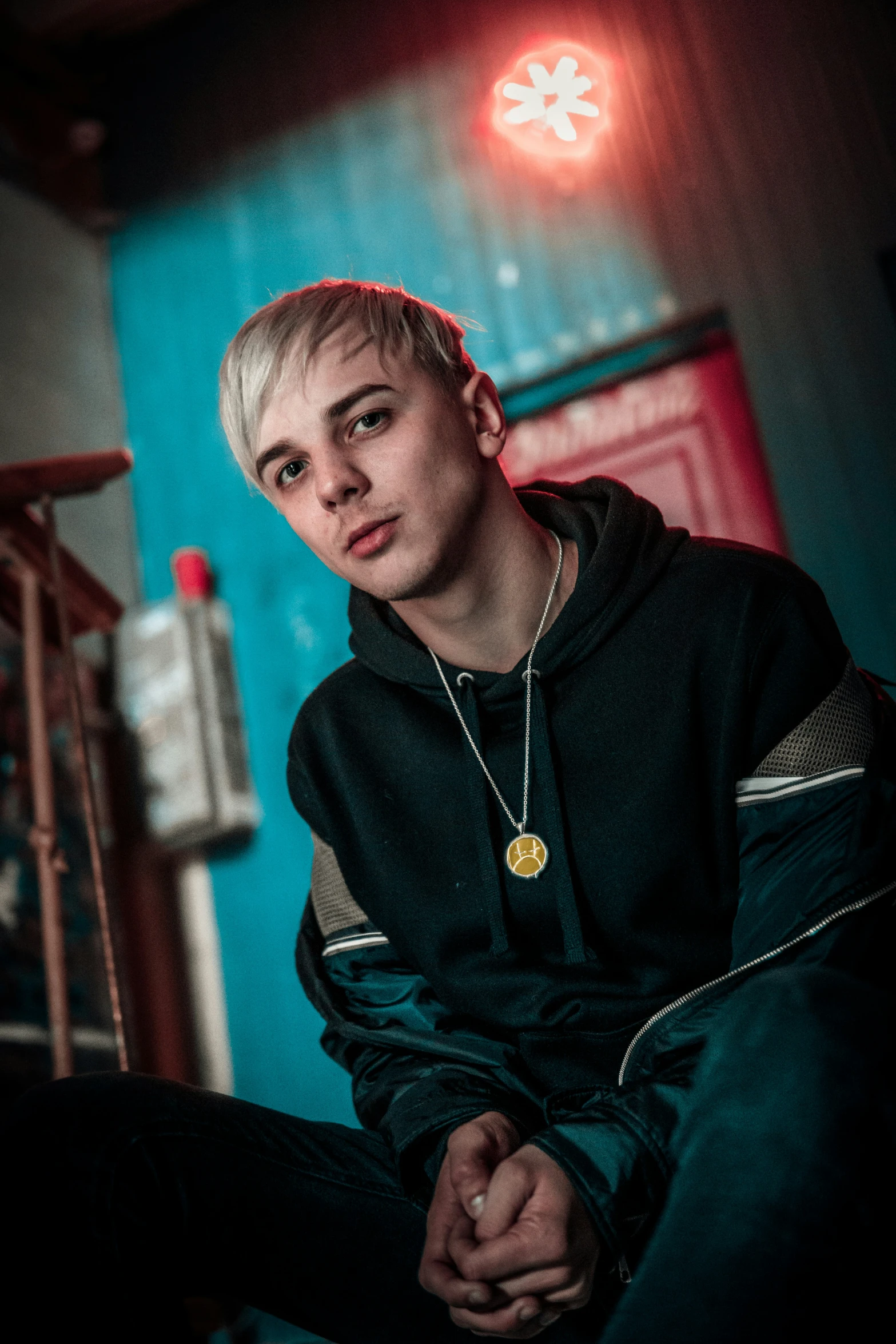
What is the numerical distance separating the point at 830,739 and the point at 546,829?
298 mm

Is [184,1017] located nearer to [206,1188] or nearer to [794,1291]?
[206,1188]

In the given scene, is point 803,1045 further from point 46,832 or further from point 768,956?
point 46,832

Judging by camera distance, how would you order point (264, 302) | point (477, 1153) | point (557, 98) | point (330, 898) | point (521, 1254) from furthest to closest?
1. point (264, 302)
2. point (557, 98)
3. point (330, 898)
4. point (477, 1153)
5. point (521, 1254)

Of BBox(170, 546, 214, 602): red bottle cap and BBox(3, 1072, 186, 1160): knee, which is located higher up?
BBox(170, 546, 214, 602): red bottle cap

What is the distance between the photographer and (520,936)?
1.12 m

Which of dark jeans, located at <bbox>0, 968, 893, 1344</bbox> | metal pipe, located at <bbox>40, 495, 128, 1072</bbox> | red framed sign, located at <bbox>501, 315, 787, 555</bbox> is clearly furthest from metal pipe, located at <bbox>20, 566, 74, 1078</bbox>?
red framed sign, located at <bbox>501, 315, 787, 555</bbox>

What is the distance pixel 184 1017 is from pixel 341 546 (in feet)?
6.39

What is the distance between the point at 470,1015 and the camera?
1128 millimetres

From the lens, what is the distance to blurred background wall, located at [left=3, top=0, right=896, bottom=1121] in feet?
7.94

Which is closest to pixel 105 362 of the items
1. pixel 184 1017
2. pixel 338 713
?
pixel 184 1017

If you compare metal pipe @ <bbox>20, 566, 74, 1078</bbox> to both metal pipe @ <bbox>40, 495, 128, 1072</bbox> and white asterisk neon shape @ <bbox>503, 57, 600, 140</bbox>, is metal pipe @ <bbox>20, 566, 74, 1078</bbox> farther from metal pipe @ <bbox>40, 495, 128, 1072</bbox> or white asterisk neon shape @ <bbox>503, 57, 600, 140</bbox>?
white asterisk neon shape @ <bbox>503, 57, 600, 140</bbox>

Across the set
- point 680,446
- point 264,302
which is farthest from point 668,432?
point 264,302

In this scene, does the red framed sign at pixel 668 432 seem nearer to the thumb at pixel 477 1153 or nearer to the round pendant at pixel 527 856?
the round pendant at pixel 527 856

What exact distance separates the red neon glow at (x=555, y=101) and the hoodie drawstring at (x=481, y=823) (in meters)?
2.07
